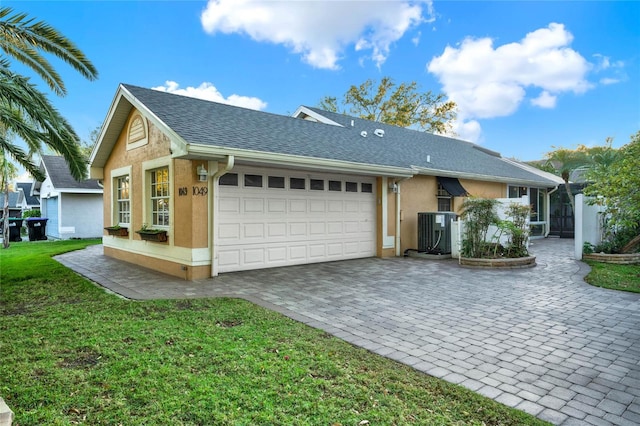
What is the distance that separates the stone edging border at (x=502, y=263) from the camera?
930cm

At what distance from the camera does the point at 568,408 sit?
112 inches

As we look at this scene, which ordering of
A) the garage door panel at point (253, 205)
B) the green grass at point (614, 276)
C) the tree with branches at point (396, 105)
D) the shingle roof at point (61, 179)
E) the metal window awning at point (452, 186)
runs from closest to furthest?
the green grass at point (614, 276), the garage door panel at point (253, 205), the metal window awning at point (452, 186), the shingle roof at point (61, 179), the tree with branches at point (396, 105)

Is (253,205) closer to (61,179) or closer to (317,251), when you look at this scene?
(317,251)

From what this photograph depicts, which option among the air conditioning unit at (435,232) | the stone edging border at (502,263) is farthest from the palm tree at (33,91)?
the stone edging border at (502,263)

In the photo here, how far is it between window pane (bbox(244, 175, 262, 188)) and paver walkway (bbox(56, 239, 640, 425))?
2.05m

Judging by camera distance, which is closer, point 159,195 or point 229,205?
point 229,205

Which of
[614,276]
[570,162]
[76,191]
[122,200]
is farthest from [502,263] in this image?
[76,191]

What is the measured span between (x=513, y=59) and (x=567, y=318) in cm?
1556

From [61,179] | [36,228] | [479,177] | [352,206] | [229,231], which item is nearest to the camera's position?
[229,231]

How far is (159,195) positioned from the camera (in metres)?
9.17

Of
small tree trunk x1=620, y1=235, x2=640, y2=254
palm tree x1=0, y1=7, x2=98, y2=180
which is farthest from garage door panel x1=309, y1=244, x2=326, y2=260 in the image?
small tree trunk x1=620, y1=235, x2=640, y2=254

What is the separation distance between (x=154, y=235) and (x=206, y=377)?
6062 mm

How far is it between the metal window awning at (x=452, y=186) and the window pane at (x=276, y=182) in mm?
6331

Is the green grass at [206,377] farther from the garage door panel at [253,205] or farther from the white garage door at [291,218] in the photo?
the garage door panel at [253,205]
